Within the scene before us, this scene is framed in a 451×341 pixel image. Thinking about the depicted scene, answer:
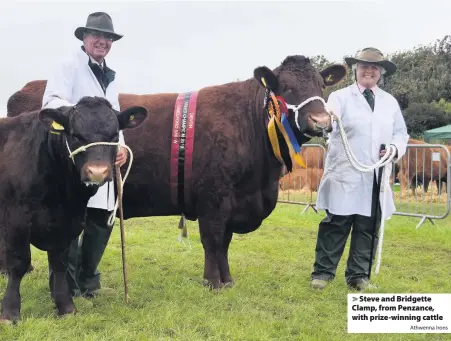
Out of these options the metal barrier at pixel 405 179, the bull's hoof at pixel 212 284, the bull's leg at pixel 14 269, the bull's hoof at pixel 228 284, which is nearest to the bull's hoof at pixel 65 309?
the bull's leg at pixel 14 269

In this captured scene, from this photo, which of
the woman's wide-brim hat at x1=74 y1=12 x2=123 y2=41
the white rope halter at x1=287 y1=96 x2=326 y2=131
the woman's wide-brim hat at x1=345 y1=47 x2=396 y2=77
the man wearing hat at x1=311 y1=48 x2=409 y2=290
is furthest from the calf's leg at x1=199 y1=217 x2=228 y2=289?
the woman's wide-brim hat at x1=345 y1=47 x2=396 y2=77

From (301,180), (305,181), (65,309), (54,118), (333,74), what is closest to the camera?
(54,118)

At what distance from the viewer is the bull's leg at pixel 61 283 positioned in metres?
4.25

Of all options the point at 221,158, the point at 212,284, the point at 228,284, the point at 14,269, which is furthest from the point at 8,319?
the point at 221,158

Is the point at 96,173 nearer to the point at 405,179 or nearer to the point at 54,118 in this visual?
the point at 54,118

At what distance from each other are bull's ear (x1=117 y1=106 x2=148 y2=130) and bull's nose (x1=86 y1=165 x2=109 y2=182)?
2.21 feet

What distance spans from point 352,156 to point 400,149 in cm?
57

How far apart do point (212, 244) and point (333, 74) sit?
7.48 ft

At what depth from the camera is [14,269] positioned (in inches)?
159

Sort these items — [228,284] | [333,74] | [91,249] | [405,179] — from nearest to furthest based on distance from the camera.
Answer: [91,249] < [228,284] < [333,74] < [405,179]

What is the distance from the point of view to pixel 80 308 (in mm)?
4516

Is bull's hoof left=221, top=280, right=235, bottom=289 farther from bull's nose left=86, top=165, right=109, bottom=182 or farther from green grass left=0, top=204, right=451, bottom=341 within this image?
bull's nose left=86, top=165, right=109, bottom=182

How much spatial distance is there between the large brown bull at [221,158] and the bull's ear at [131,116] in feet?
3.73

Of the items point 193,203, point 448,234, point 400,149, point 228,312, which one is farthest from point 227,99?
point 448,234
